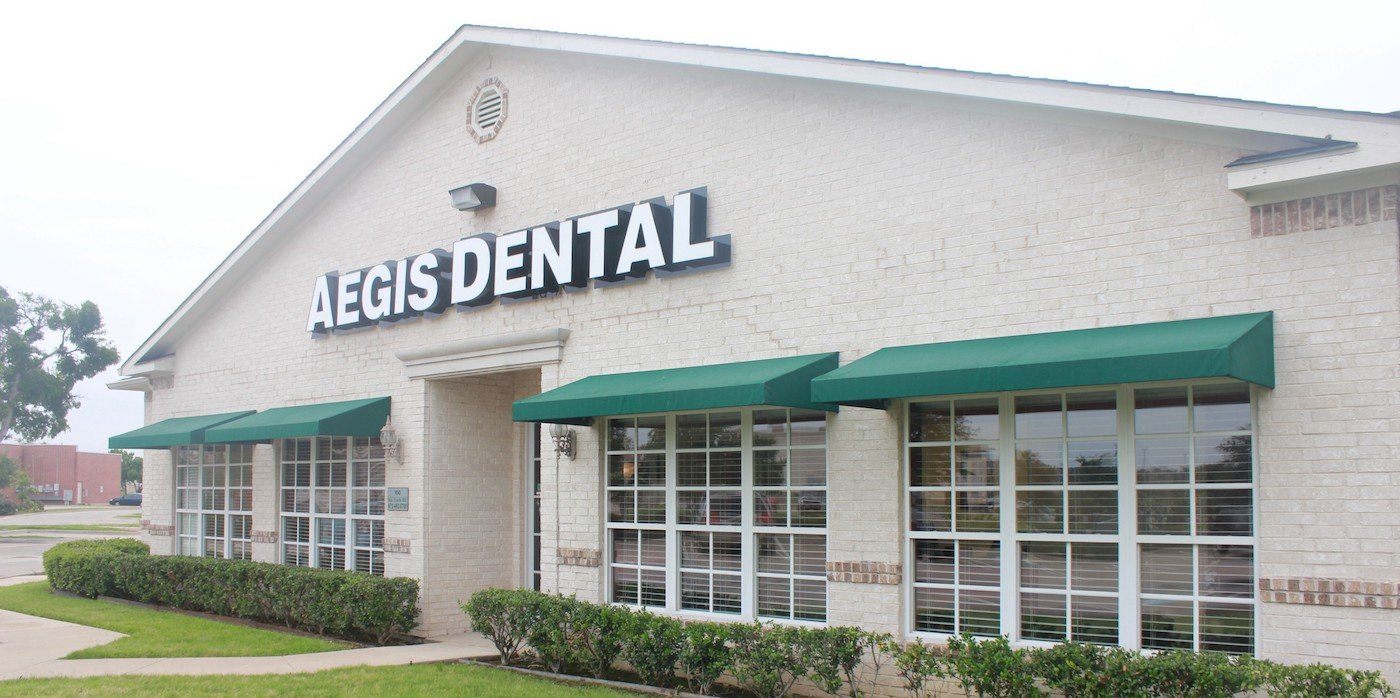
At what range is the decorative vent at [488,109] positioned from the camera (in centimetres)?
1382

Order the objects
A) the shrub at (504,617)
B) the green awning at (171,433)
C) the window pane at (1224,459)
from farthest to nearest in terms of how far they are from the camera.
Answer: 1. the green awning at (171,433)
2. the shrub at (504,617)
3. the window pane at (1224,459)

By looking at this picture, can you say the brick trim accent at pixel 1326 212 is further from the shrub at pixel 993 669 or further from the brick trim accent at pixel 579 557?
the brick trim accent at pixel 579 557

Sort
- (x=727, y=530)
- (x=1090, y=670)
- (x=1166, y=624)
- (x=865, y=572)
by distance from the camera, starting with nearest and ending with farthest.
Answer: (x=1090, y=670) → (x=1166, y=624) → (x=865, y=572) → (x=727, y=530)

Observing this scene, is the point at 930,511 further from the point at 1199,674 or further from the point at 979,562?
the point at 1199,674

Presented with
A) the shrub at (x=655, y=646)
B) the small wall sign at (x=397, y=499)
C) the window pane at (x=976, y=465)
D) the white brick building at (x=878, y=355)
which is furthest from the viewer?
the small wall sign at (x=397, y=499)

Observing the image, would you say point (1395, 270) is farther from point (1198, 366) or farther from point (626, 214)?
point (626, 214)

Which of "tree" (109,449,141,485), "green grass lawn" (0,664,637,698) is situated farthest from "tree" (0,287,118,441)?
"green grass lawn" (0,664,637,698)

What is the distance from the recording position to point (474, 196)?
13500 millimetres

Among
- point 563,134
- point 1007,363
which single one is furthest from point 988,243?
point 563,134

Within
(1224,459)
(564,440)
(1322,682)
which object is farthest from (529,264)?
(1322,682)

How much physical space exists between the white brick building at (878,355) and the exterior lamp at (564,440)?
15cm

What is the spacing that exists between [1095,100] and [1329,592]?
3877 mm

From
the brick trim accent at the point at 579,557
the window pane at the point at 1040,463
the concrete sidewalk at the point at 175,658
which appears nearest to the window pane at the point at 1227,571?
the window pane at the point at 1040,463

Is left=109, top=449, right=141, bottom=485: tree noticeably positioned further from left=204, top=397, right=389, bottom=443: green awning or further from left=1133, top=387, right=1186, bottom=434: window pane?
left=1133, top=387, right=1186, bottom=434: window pane
